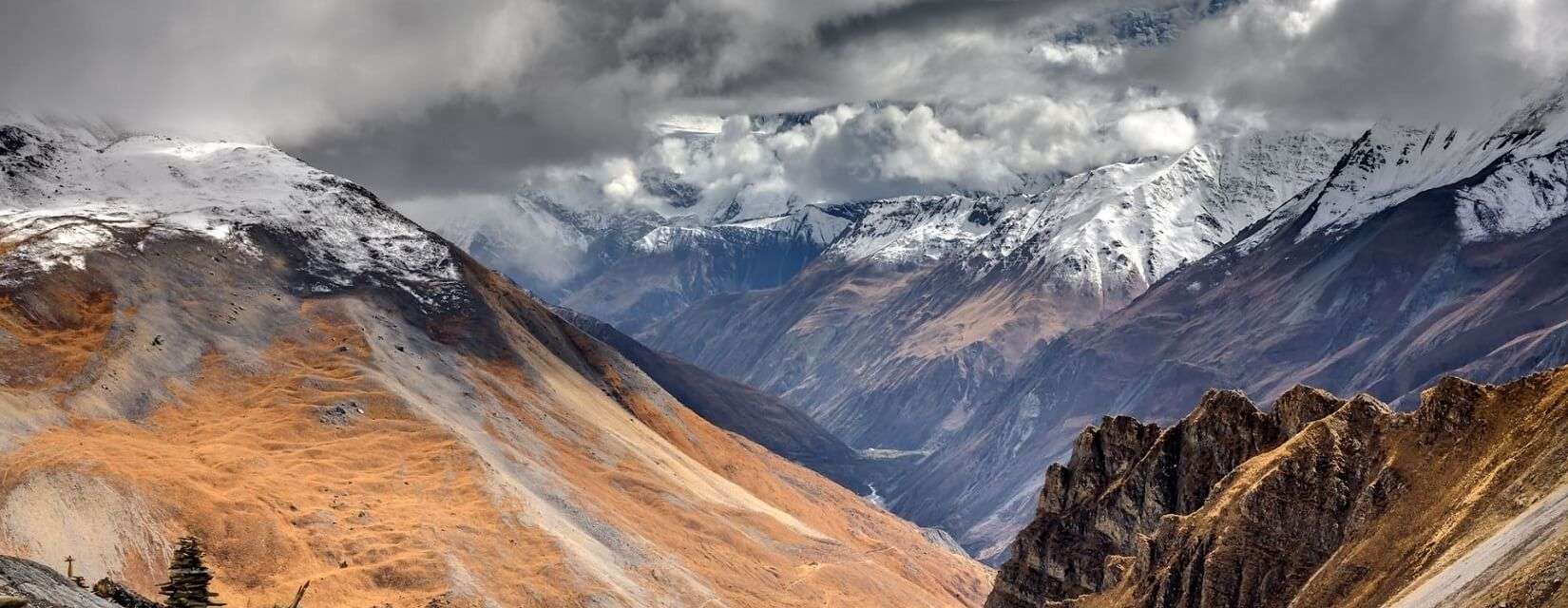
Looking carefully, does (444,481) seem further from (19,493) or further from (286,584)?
(19,493)

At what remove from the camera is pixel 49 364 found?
179 m

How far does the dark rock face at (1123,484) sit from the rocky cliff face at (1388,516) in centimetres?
845

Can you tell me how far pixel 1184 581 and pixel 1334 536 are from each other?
11344 mm

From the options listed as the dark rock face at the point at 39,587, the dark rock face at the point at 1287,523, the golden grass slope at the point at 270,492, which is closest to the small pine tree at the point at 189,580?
the dark rock face at the point at 39,587

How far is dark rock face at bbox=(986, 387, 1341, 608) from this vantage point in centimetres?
11462

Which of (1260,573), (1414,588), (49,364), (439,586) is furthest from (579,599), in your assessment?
(1414,588)

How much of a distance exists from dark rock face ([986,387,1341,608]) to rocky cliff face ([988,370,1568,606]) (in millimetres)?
8450

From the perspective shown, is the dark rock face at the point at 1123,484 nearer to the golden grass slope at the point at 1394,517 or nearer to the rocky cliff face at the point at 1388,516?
the rocky cliff face at the point at 1388,516

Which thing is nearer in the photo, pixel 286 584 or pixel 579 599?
pixel 286 584

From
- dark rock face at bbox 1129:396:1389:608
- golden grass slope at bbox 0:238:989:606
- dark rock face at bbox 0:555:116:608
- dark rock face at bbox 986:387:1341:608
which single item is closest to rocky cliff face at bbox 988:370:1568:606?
dark rock face at bbox 1129:396:1389:608

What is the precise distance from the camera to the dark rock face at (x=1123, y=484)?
115m

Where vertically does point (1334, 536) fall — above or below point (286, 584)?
above

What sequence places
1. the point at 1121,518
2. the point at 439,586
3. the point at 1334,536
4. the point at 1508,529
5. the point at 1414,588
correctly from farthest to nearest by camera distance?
the point at 439,586 → the point at 1121,518 → the point at 1334,536 → the point at 1414,588 → the point at 1508,529

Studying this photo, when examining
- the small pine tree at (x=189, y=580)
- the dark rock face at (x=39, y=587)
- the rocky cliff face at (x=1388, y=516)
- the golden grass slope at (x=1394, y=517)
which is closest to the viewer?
the dark rock face at (x=39, y=587)
